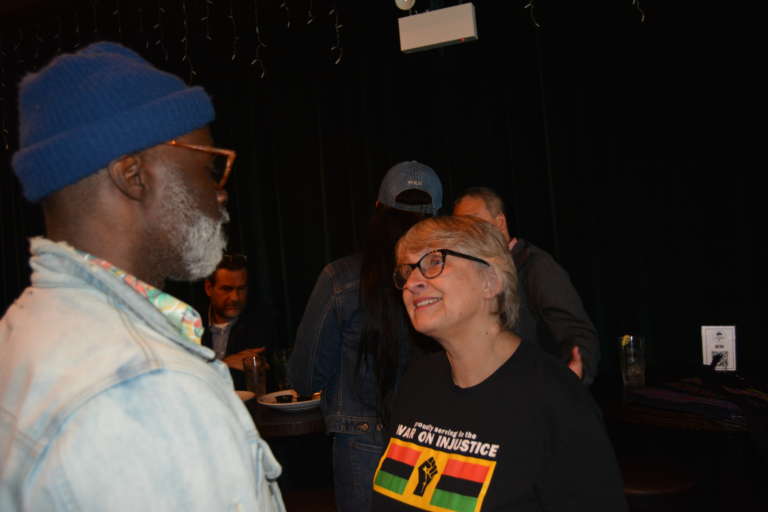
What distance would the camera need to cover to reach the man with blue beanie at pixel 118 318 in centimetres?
64

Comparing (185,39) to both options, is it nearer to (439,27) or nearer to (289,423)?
(439,27)

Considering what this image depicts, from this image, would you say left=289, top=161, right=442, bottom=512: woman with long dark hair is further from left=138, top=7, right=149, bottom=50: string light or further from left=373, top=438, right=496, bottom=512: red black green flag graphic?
left=138, top=7, right=149, bottom=50: string light

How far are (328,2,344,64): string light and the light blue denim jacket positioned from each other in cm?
345

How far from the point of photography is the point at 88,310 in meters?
0.71

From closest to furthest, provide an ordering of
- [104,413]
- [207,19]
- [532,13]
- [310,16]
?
[104,413]
[532,13]
[310,16]
[207,19]

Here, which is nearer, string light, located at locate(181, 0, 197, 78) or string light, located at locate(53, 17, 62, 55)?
string light, located at locate(181, 0, 197, 78)

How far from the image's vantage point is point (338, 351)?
199cm

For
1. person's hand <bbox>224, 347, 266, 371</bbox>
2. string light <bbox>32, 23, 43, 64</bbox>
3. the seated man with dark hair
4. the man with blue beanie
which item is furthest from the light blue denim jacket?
string light <bbox>32, 23, 43, 64</bbox>

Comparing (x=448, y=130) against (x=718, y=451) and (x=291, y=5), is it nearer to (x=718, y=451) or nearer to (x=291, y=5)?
(x=291, y=5)

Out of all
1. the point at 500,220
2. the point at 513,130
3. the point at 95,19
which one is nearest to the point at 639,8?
the point at 513,130

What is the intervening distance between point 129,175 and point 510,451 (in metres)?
1.00

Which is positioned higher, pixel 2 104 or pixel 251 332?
pixel 2 104

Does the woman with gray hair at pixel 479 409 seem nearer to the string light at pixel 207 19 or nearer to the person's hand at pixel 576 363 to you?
the person's hand at pixel 576 363

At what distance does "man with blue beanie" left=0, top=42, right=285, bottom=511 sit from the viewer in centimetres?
64
